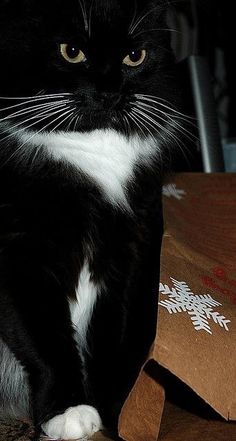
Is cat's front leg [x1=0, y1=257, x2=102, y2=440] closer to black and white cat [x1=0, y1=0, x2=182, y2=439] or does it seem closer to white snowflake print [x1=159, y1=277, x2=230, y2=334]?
black and white cat [x1=0, y1=0, x2=182, y2=439]

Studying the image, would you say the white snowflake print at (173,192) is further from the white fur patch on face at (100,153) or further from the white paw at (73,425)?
the white paw at (73,425)

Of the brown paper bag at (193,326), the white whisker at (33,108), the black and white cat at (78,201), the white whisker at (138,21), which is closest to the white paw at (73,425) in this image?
the black and white cat at (78,201)

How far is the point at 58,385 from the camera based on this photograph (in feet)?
3.12

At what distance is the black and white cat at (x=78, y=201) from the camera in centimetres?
98

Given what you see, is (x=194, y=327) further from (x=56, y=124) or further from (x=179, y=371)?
(x=56, y=124)

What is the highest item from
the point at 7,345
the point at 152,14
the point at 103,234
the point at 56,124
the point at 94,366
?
the point at 152,14

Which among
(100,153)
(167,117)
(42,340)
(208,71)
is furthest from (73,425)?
(208,71)

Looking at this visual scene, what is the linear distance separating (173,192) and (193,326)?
46 cm

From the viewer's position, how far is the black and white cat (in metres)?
0.98

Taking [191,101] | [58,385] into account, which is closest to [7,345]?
[58,385]

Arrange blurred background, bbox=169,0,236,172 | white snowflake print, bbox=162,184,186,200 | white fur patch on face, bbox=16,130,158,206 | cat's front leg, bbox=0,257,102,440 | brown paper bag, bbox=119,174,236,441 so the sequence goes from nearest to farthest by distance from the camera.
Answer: brown paper bag, bbox=119,174,236,441
cat's front leg, bbox=0,257,102,440
white fur patch on face, bbox=16,130,158,206
white snowflake print, bbox=162,184,186,200
blurred background, bbox=169,0,236,172

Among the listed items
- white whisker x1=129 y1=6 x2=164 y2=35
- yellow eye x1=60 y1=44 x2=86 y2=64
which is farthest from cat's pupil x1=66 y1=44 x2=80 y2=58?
white whisker x1=129 y1=6 x2=164 y2=35

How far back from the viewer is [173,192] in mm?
1273

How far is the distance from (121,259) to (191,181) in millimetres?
286
